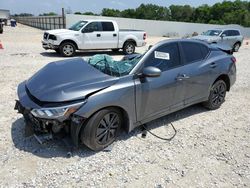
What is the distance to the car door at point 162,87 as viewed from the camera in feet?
12.7

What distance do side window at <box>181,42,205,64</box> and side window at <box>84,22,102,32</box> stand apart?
8.30 m

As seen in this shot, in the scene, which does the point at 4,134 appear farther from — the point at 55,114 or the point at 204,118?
the point at 204,118

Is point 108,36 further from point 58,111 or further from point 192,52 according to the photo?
point 58,111

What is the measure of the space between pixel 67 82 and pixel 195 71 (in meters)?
2.40

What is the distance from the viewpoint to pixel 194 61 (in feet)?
15.5

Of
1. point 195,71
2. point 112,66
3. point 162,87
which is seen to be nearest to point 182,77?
point 195,71

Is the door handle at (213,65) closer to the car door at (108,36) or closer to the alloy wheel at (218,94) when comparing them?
the alloy wheel at (218,94)

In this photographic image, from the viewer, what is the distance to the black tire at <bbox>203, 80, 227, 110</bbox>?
207 inches

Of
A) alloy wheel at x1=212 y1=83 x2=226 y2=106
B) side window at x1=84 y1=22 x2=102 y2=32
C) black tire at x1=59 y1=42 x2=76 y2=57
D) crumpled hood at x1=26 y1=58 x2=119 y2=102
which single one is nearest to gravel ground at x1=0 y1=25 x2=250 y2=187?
alloy wheel at x1=212 y1=83 x2=226 y2=106

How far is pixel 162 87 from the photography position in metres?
4.09

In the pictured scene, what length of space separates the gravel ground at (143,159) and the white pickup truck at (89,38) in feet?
24.7

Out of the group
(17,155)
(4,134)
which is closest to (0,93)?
(4,134)

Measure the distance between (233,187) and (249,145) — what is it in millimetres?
1234

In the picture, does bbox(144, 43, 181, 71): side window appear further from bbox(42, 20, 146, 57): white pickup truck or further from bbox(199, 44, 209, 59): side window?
bbox(42, 20, 146, 57): white pickup truck
